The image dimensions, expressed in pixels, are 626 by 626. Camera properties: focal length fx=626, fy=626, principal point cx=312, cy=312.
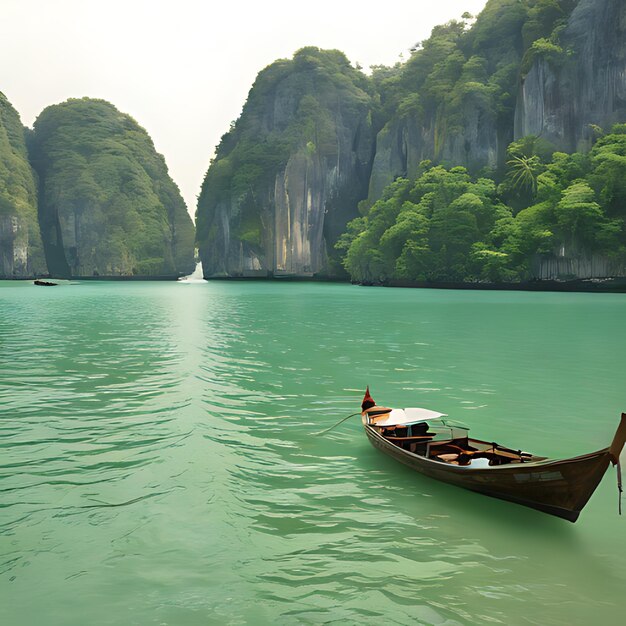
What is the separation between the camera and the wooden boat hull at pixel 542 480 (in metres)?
6.66

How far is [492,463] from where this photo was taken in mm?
8188

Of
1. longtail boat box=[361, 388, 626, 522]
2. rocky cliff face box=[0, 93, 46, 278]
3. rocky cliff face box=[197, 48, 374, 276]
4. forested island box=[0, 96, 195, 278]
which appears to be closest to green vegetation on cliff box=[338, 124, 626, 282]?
rocky cliff face box=[197, 48, 374, 276]

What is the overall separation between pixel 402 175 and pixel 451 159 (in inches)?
687

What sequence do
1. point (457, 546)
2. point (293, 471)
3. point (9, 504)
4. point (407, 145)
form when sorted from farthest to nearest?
point (407, 145) < point (293, 471) < point (9, 504) < point (457, 546)

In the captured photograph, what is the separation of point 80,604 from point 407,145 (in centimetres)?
10328

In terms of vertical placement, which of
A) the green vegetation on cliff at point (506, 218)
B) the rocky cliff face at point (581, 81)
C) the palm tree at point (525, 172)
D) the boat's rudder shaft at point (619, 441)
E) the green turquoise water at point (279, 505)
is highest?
the rocky cliff face at point (581, 81)

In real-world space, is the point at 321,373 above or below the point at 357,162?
below

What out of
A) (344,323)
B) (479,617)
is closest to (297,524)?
(479,617)

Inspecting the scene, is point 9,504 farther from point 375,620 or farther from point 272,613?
point 375,620

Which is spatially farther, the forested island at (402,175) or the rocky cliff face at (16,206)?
the rocky cliff face at (16,206)

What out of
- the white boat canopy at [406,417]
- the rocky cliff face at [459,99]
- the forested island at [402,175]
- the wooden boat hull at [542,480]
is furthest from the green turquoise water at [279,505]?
the rocky cliff face at [459,99]

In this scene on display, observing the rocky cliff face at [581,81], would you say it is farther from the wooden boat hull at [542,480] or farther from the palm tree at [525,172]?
the wooden boat hull at [542,480]

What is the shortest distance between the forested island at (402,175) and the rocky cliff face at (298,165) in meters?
0.30

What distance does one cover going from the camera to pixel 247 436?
1095 cm
